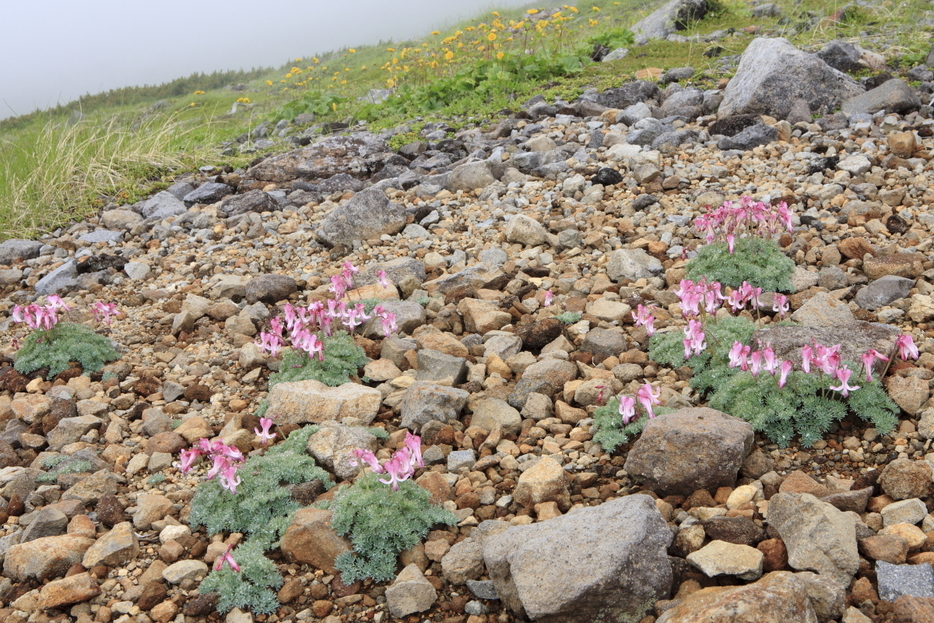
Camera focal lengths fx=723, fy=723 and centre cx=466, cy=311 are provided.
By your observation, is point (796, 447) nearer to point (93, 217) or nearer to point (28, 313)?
point (28, 313)

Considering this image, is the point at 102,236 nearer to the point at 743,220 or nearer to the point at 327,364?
the point at 327,364

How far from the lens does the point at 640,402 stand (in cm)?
450

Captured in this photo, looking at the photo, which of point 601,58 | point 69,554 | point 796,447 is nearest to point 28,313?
point 69,554

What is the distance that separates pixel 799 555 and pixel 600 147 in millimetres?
7092

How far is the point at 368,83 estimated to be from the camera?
20.3 metres

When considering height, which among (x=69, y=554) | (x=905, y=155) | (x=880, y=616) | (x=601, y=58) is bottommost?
(x=880, y=616)

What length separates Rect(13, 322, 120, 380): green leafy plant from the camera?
6.09 meters

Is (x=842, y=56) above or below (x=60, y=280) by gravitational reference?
above

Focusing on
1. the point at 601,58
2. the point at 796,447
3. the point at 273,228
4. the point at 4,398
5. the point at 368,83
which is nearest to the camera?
the point at 796,447

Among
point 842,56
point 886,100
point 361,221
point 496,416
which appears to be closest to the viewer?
point 496,416

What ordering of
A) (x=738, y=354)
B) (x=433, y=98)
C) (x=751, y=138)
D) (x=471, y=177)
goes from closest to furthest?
(x=738, y=354), (x=751, y=138), (x=471, y=177), (x=433, y=98)

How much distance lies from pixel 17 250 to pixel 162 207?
1.90 meters

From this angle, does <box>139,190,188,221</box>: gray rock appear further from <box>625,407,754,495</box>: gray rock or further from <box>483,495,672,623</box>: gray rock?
<box>483,495,672,623</box>: gray rock

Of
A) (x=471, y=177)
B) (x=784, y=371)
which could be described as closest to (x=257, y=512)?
(x=784, y=371)
